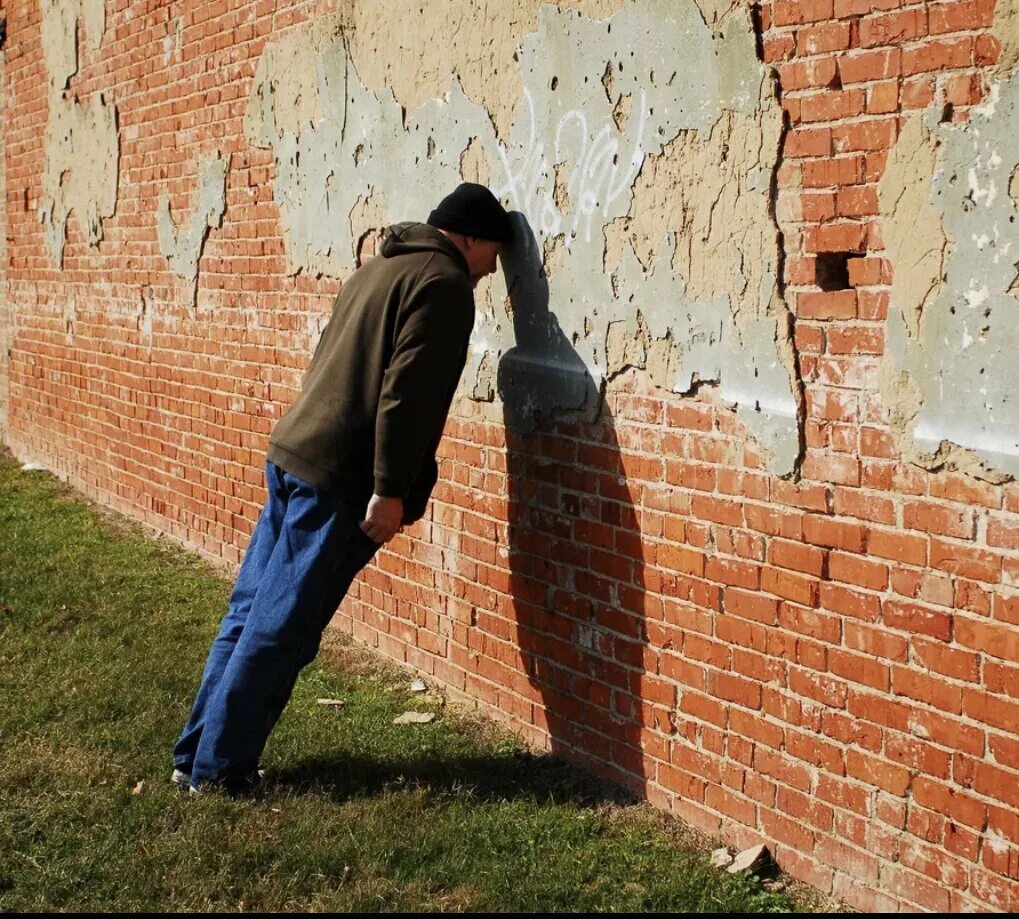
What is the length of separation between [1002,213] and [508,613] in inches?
98.5

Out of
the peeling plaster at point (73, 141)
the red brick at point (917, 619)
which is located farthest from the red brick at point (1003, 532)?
the peeling plaster at point (73, 141)

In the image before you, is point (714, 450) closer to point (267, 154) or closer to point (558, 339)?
point (558, 339)

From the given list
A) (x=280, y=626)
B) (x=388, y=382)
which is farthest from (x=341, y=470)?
(x=280, y=626)

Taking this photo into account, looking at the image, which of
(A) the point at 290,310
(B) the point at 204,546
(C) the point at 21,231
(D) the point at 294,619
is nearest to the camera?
(D) the point at 294,619

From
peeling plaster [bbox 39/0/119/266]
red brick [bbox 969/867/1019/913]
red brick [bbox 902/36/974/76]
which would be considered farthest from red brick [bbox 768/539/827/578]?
peeling plaster [bbox 39/0/119/266]

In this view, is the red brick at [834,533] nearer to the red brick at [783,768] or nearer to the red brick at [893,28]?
the red brick at [783,768]

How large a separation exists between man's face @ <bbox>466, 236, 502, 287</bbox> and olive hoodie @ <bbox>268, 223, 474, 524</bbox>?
0.46ft

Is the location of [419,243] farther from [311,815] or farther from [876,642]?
[876,642]

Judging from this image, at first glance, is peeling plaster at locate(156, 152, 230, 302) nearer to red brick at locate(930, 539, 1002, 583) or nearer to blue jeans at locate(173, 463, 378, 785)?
blue jeans at locate(173, 463, 378, 785)

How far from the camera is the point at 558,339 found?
469 centimetres

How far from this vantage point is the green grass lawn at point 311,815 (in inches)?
150

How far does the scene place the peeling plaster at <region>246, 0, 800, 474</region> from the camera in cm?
385

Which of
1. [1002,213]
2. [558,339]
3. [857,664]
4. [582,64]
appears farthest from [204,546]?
[1002,213]

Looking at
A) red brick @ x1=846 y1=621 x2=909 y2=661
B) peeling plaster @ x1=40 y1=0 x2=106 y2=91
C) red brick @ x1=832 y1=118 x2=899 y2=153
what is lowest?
red brick @ x1=846 y1=621 x2=909 y2=661
